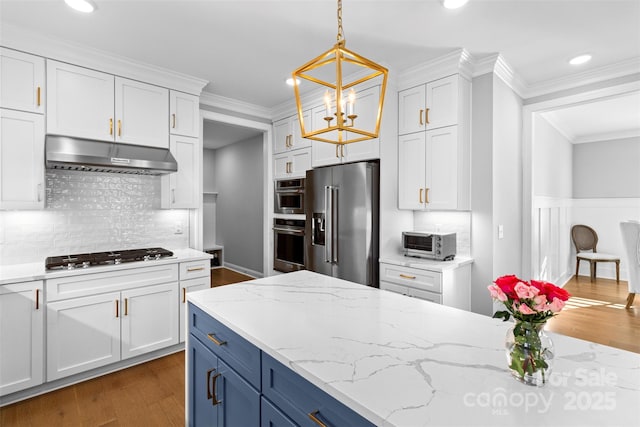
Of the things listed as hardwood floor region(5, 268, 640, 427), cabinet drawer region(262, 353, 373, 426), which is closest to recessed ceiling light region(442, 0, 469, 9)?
cabinet drawer region(262, 353, 373, 426)

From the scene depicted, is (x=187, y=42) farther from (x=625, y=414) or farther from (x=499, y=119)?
(x=625, y=414)

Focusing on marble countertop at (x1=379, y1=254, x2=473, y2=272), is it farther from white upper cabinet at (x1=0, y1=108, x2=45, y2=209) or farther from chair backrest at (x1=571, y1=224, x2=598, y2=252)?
chair backrest at (x1=571, y1=224, x2=598, y2=252)

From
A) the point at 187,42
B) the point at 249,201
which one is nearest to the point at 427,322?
the point at 187,42

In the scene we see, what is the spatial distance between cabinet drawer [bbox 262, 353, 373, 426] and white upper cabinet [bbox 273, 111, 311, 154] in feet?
10.5

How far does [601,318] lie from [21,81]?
6.20 metres

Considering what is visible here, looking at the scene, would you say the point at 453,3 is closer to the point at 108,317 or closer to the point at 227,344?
the point at 227,344

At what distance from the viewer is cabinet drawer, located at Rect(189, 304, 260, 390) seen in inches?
48.1

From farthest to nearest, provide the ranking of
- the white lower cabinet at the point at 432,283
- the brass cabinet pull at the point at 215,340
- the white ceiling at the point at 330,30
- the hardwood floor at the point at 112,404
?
the white lower cabinet at the point at 432,283
the white ceiling at the point at 330,30
the hardwood floor at the point at 112,404
the brass cabinet pull at the point at 215,340

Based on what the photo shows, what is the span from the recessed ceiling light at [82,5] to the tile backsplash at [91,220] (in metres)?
1.38

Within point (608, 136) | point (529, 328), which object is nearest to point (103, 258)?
point (529, 328)

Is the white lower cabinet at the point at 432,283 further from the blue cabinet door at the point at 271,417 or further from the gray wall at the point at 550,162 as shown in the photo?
the blue cabinet door at the point at 271,417

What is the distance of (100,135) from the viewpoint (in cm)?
281

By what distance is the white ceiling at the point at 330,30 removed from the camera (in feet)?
7.16

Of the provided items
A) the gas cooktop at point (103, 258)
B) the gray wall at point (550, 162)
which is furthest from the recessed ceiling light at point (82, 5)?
the gray wall at point (550, 162)
